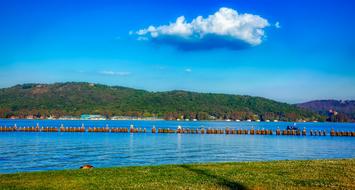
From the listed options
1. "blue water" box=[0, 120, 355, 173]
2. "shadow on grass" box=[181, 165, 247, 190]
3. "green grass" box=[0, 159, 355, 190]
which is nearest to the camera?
"shadow on grass" box=[181, 165, 247, 190]

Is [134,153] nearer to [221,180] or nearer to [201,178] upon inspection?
[201,178]

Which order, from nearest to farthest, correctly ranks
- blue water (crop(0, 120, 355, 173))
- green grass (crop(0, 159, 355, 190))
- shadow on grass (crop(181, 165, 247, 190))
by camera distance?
shadow on grass (crop(181, 165, 247, 190))
green grass (crop(0, 159, 355, 190))
blue water (crop(0, 120, 355, 173))

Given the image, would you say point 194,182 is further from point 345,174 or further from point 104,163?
point 104,163

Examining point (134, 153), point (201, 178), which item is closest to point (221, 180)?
point (201, 178)

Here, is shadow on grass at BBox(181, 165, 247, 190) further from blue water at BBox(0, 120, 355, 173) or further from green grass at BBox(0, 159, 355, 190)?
blue water at BBox(0, 120, 355, 173)

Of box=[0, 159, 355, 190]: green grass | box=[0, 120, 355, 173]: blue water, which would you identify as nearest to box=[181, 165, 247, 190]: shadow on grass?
box=[0, 159, 355, 190]: green grass

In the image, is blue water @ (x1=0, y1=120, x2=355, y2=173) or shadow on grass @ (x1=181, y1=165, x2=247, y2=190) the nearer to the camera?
shadow on grass @ (x1=181, y1=165, x2=247, y2=190)

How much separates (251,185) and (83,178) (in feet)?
23.6

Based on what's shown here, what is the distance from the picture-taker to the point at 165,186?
15.7m

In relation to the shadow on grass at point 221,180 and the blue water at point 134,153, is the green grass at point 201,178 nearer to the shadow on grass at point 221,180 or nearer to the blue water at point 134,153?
the shadow on grass at point 221,180

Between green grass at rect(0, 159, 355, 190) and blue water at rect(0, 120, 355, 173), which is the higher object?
green grass at rect(0, 159, 355, 190)

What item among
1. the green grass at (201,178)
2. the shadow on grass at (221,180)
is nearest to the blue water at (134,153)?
the green grass at (201,178)

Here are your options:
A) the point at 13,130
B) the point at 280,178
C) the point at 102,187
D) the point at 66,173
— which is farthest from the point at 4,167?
the point at 13,130

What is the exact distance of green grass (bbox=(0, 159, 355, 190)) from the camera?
1586 cm
